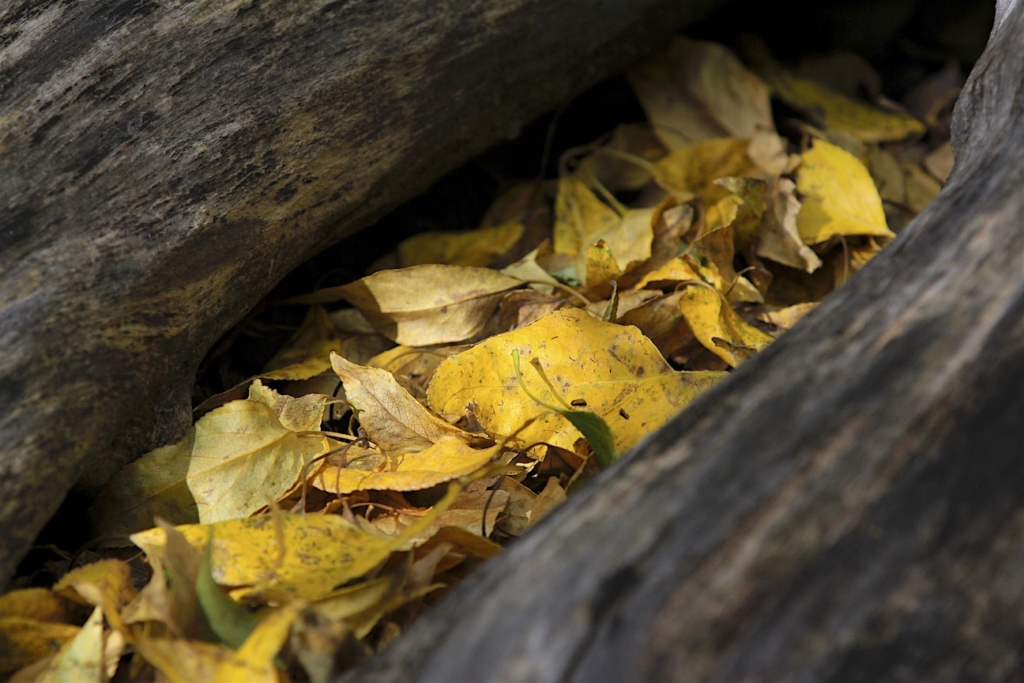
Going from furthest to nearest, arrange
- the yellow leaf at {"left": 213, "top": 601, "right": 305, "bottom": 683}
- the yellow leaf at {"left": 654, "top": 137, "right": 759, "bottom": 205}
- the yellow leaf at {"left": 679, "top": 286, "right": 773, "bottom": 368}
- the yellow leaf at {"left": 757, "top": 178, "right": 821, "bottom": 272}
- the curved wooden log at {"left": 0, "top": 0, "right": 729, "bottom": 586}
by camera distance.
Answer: the yellow leaf at {"left": 654, "top": 137, "right": 759, "bottom": 205}, the yellow leaf at {"left": 757, "top": 178, "right": 821, "bottom": 272}, the yellow leaf at {"left": 679, "top": 286, "right": 773, "bottom": 368}, the curved wooden log at {"left": 0, "top": 0, "right": 729, "bottom": 586}, the yellow leaf at {"left": 213, "top": 601, "right": 305, "bottom": 683}

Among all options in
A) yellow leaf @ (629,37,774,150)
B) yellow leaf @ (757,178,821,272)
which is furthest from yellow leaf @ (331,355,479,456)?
yellow leaf @ (629,37,774,150)

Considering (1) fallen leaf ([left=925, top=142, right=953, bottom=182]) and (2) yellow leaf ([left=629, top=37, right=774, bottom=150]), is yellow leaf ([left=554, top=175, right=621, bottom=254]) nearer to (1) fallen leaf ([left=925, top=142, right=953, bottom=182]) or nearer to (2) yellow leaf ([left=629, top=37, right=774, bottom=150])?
(2) yellow leaf ([left=629, top=37, right=774, bottom=150])

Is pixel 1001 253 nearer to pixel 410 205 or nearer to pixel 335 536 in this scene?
pixel 335 536

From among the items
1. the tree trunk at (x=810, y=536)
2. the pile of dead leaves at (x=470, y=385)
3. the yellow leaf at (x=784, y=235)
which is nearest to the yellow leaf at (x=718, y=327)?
the pile of dead leaves at (x=470, y=385)

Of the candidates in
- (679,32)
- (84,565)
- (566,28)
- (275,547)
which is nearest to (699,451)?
(275,547)

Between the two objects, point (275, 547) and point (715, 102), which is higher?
point (275, 547)

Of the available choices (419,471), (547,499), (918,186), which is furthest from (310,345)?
(918,186)
